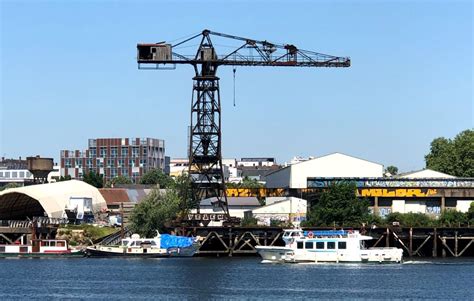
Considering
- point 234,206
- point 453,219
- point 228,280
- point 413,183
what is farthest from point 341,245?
point 234,206

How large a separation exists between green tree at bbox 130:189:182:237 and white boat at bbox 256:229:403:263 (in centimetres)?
2383

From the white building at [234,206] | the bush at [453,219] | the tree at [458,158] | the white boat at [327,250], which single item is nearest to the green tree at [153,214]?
the white building at [234,206]

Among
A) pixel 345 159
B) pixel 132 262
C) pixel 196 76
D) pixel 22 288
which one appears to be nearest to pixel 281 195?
pixel 345 159

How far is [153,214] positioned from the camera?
133375 millimetres

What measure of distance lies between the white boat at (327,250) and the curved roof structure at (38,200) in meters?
46.2

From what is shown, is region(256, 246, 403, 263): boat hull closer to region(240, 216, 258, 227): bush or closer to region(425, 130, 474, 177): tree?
region(240, 216, 258, 227): bush

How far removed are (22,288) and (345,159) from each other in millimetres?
69738

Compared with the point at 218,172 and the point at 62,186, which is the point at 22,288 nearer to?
the point at 218,172

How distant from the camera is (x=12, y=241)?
131 metres

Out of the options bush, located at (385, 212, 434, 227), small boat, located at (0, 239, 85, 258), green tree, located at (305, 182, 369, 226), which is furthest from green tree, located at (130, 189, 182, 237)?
bush, located at (385, 212, 434, 227)

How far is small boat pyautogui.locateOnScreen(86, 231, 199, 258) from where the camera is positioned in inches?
4680

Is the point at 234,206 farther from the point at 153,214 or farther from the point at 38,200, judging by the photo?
the point at 38,200

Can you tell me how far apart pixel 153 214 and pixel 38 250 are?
47.8 feet

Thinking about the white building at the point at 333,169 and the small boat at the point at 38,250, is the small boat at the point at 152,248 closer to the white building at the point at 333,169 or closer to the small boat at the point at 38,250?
the small boat at the point at 38,250
